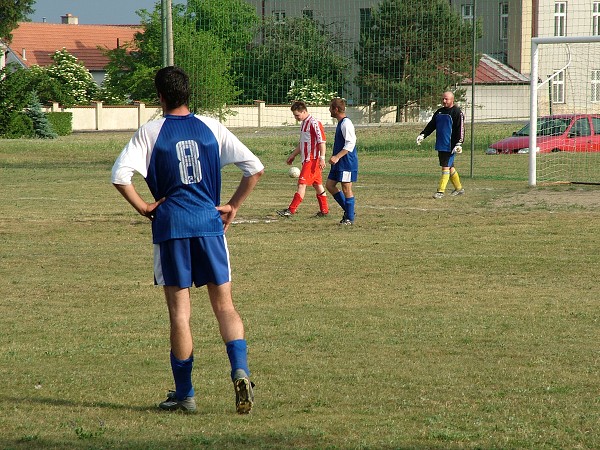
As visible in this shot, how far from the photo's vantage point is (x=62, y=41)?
3826 inches

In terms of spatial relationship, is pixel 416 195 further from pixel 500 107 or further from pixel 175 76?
pixel 175 76

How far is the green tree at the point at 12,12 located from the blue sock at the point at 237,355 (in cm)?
4984

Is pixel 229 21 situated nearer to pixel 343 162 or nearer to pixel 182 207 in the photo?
pixel 343 162

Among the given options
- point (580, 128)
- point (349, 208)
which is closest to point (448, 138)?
point (349, 208)

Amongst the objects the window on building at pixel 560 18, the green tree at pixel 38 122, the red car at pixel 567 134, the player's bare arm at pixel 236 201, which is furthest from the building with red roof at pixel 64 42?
the player's bare arm at pixel 236 201

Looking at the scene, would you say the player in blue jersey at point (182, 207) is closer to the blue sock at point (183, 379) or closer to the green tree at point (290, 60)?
the blue sock at point (183, 379)

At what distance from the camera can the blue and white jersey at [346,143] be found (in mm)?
15758

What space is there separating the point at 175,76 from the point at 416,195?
14.6 meters

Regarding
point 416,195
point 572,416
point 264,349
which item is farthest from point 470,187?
point 572,416

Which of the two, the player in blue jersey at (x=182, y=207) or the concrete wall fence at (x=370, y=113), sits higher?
the concrete wall fence at (x=370, y=113)

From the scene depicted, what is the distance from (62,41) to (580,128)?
74851 mm

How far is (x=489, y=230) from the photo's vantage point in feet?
48.3

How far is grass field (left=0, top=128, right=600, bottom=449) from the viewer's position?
5586 mm

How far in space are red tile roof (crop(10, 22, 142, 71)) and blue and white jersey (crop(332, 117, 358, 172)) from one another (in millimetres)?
78703
